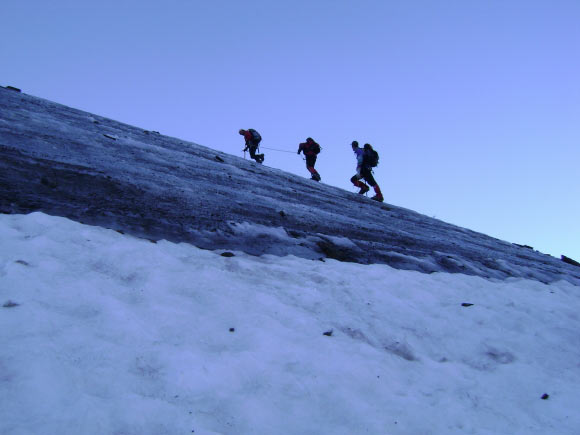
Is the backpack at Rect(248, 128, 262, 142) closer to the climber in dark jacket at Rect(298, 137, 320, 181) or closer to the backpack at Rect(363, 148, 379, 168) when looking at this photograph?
the climber in dark jacket at Rect(298, 137, 320, 181)

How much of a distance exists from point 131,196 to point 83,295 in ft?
7.27

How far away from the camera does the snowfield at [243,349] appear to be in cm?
205

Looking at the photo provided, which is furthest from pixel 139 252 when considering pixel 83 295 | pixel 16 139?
pixel 16 139

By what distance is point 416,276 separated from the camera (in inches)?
191

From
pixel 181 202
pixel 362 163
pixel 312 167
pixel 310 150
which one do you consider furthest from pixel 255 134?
pixel 181 202

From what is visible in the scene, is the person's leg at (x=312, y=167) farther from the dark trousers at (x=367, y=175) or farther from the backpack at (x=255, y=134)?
the backpack at (x=255, y=134)

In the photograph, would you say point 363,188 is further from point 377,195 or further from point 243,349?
point 243,349

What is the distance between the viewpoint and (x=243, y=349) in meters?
2.65

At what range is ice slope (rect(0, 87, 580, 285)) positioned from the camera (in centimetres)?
420

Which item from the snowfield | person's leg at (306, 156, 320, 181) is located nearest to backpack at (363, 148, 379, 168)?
person's leg at (306, 156, 320, 181)

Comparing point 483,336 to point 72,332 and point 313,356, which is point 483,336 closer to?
point 313,356

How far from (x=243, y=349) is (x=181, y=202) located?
281 cm

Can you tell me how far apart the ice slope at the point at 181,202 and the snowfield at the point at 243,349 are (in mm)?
417

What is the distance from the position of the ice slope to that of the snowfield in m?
0.42
